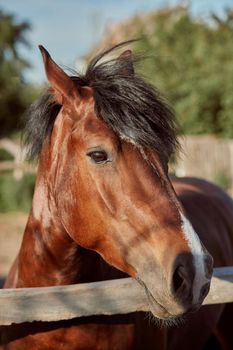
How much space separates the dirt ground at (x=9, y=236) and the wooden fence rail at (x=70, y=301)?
5.35 m

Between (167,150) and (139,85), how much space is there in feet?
1.02

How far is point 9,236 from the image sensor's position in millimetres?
11883

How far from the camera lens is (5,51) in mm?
27703

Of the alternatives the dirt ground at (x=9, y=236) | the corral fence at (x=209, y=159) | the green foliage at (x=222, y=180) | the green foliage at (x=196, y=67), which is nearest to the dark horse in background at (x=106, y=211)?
the dirt ground at (x=9, y=236)

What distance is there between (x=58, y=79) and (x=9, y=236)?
9733mm

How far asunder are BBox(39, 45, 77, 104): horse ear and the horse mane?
0.07 meters

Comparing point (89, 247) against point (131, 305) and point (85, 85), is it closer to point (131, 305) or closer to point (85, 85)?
point (131, 305)

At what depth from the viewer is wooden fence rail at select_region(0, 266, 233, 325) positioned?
242cm

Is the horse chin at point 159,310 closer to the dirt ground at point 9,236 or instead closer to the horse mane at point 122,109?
the horse mane at point 122,109

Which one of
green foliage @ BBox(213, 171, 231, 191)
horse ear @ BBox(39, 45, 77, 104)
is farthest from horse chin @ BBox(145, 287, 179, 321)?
green foliage @ BBox(213, 171, 231, 191)

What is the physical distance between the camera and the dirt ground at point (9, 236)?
29.7ft

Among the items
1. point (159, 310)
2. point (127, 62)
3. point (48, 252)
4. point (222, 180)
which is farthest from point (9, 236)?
point (159, 310)

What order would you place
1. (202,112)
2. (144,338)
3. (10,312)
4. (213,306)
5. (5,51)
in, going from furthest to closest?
(5,51)
(202,112)
(213,306)
(144,338)
(10,312)

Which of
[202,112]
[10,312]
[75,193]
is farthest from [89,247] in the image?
[202,112]
